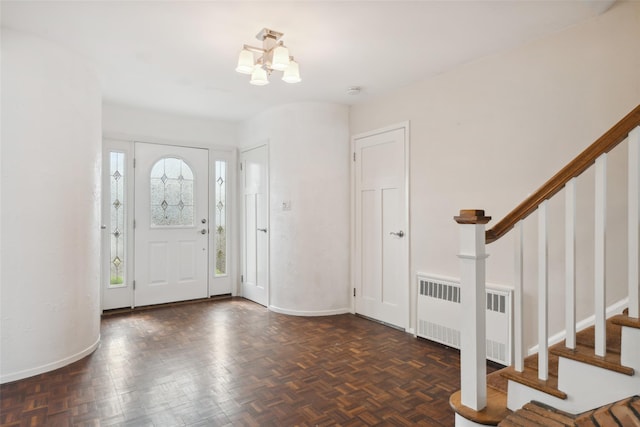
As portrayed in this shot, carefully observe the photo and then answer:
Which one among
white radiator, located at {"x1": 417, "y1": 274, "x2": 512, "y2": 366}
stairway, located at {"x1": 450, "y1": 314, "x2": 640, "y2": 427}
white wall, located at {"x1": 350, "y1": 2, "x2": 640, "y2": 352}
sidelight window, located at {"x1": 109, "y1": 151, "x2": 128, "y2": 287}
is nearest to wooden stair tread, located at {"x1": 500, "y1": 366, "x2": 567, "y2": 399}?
stairway, located at {"x1": 450, "y1": 314, "x2": 640, "y2": 427}

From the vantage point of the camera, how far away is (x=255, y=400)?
234cm

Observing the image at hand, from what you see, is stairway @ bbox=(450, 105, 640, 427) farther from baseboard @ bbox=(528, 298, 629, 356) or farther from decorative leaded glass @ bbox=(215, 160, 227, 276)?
decorative leaded glass @ bbox=(215, 160, 227, 276)

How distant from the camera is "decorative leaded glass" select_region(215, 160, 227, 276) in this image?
519 centimetres

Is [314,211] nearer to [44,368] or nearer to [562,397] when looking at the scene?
[44,368]

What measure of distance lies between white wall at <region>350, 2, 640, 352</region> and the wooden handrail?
106 centimetres

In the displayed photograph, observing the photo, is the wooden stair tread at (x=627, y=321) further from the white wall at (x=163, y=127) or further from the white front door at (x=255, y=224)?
the white wall at (x=163, y=127)

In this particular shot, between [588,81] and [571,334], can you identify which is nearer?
[571,334]

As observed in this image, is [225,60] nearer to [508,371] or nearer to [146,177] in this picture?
[146,177]

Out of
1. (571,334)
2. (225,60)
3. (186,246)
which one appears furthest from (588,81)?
(186,246)

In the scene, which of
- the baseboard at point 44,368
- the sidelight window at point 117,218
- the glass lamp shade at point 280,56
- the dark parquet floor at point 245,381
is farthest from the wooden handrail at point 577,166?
the sidelight window at point 117,218

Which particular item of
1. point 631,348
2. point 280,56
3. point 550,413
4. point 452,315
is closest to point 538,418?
point 550,413

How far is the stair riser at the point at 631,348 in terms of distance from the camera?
1.39 m

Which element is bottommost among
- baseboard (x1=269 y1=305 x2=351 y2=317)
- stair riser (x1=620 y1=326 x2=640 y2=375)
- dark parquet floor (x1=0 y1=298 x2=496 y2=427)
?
dark parquet floor (x1=0 y1=298 x2=496 y2=427)

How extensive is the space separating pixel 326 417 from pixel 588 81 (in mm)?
2697
